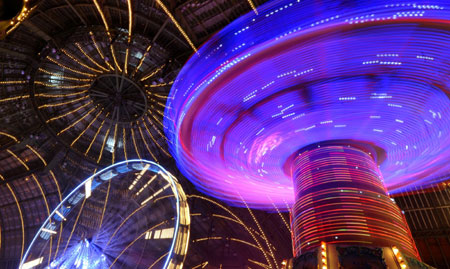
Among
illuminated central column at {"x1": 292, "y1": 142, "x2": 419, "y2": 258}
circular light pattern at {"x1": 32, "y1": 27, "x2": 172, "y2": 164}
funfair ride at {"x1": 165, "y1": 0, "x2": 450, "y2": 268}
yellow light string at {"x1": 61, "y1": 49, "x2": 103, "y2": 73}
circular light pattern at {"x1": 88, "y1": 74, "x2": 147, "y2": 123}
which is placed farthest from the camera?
circular light pattern at {"x1": 88, "y1": 74, "x2": 147, "y2": 123}

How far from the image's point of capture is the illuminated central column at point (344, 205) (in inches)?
256

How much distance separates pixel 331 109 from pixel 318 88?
80 cm

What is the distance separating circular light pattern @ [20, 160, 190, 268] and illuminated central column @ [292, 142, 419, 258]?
4531mm

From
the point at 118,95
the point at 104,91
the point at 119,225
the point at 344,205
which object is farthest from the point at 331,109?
the point at 104,91

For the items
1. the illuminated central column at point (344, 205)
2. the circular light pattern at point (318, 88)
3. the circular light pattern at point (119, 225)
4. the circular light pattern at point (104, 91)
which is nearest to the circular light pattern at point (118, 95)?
the circular light pattern at point (104, 91)

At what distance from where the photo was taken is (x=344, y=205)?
6.85 metres

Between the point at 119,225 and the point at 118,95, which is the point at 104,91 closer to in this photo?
the point at 118,95

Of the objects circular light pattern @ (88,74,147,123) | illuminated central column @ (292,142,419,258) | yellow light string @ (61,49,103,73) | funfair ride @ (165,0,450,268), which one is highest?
yellow light string @ (61,49,103,73)

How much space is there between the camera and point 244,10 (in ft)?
37.2

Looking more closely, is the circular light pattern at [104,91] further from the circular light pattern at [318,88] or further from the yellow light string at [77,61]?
the circular light pattern at [318,88]

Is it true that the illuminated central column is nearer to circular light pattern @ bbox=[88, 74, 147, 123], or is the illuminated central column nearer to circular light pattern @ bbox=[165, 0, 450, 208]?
circular light pattern @ bbox=[165, 0, 450, 208]

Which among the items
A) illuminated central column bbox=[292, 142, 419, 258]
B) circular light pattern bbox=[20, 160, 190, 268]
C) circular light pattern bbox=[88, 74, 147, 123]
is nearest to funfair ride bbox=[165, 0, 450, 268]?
illuminated central column bbox=[292, 142, 419, 258]

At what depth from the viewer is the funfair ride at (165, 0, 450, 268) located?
607 cm

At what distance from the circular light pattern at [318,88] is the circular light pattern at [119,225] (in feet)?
11.6
